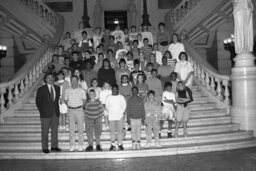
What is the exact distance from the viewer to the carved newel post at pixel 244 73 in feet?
32.4

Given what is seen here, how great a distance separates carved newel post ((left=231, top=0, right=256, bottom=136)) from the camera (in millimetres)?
9875

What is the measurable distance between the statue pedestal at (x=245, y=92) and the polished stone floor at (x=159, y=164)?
5.86ft

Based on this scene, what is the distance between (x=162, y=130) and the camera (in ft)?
30.4

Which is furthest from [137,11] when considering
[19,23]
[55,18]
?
[19,23]

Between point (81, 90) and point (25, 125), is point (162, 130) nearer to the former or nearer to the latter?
point (81, 90)

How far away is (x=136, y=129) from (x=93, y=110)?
108 cm

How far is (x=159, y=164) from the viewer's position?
23.9 ft

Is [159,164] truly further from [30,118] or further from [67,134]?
[30,118]

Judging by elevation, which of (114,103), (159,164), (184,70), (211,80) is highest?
(184,70)

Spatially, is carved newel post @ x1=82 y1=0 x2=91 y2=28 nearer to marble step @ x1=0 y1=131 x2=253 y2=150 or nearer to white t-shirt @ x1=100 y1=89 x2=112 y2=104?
white t-shirt @ x1=100 y1=89 x2=112 y2=104

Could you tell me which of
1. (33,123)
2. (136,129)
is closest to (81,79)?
(33,123)

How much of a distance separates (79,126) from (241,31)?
524cm

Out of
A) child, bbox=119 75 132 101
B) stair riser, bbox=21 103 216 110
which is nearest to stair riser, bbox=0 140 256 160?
child, bbox=119 75 132 101

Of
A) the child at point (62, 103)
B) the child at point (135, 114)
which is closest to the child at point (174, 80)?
the child at point (135, 114)
